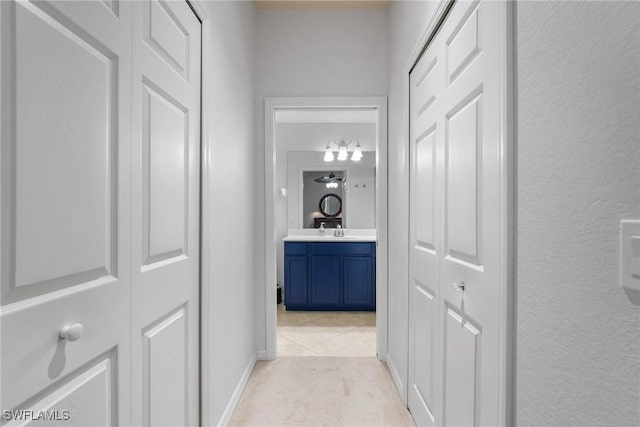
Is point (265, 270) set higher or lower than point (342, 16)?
lower

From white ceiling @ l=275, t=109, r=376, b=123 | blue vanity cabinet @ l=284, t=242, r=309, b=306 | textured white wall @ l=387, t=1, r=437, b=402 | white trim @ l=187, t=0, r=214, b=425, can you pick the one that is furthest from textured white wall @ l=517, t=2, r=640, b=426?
white ceiling @ l=275, t=109, r=376, b=123

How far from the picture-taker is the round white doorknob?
0.68 meters

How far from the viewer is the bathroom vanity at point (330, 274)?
3.78m

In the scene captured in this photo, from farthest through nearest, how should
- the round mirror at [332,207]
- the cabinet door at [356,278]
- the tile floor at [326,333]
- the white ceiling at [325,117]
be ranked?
the round mirror at [332,207], the white ceiling at [325,117], the cabinet door at [356,278], the tile floor at [326,333]

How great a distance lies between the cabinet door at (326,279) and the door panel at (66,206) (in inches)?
116

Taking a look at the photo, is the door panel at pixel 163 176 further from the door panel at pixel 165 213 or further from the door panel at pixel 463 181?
the door panel at pixel 463 181

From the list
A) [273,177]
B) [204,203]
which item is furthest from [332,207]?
[204,203]

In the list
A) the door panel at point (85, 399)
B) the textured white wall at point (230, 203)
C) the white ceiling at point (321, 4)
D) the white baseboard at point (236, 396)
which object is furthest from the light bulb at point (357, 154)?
the door panel at point (85, 399)

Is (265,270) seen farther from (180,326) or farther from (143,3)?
(143,3)

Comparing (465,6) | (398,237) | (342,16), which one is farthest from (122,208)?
(342,16)

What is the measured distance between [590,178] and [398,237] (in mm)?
1597

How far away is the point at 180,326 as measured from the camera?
4.18ft

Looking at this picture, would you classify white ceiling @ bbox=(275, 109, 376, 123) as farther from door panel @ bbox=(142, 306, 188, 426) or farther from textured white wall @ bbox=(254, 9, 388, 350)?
door panel @ bbox=(142, 306, 188, 426)

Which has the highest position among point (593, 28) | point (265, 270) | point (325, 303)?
point (593, 28)
